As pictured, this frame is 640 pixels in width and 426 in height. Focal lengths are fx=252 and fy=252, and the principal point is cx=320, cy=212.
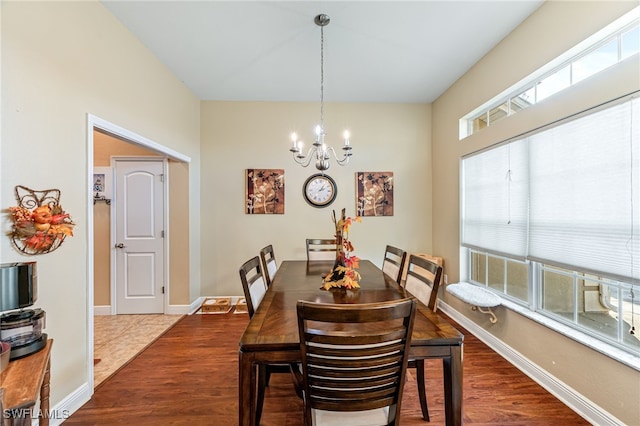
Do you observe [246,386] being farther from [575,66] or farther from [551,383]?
[575,66]

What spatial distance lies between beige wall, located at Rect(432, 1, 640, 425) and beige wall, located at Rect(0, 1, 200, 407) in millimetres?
3518

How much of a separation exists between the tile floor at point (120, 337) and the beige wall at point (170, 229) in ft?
0.98

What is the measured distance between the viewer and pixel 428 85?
335cm

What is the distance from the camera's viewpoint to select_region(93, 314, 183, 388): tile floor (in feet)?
7.57

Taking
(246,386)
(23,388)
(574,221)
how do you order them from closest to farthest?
1. (23,388)
2. (246,386)
3. (574,221)

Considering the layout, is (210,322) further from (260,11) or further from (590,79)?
(590,79)

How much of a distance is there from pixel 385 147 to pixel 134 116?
3.17m

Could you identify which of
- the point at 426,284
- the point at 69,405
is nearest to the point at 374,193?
the point at 426,284

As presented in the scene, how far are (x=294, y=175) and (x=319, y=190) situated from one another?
45 cm

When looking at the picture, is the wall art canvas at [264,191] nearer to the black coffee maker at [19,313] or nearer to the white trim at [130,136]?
the white trim at [130,136]

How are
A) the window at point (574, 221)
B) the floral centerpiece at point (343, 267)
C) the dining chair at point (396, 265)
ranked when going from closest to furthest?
the window at point (574, 221) → the floral centerpiece at point (343, 267) → the dining chair at point (396, 265)

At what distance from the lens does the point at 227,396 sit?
193cm

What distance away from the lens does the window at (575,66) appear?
156 cm

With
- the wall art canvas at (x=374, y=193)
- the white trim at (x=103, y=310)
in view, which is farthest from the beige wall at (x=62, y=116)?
the wall art canvas at (x=374, y=193)
